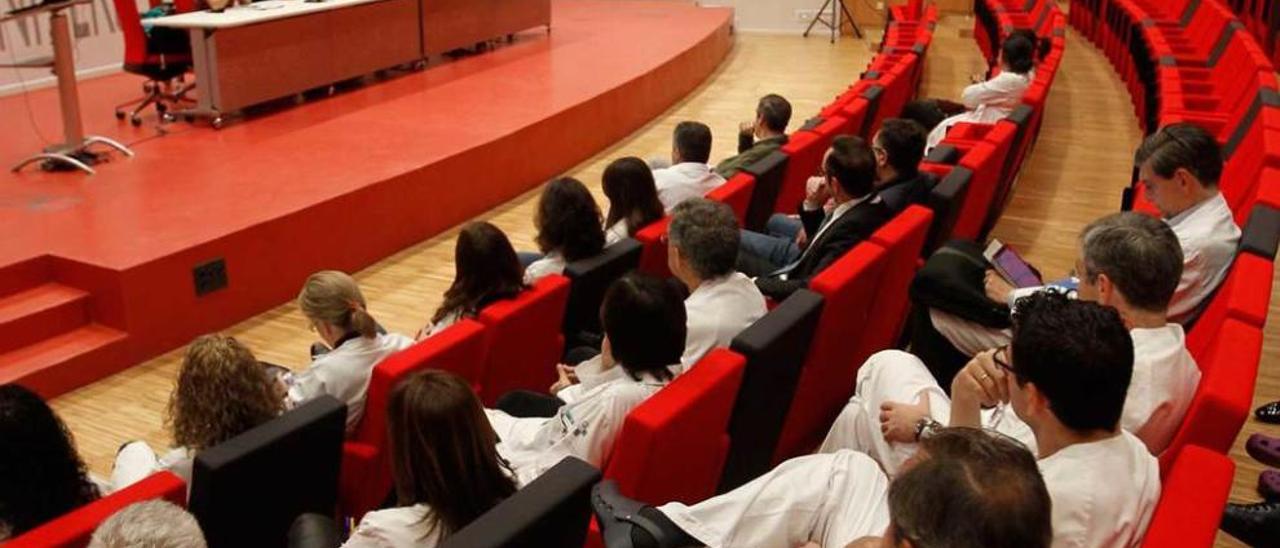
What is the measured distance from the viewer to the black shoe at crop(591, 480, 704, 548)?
1352 millimetres

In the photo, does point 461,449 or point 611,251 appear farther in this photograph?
point 611,251

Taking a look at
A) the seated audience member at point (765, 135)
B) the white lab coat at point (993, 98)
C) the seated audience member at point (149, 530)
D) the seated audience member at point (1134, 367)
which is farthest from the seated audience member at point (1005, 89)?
the seated audience member at point (149, 530)

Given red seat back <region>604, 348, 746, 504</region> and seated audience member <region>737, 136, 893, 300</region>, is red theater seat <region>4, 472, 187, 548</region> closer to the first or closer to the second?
red seat back <region>604, 348, 746, 504</region>

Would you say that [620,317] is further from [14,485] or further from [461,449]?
[14,485]

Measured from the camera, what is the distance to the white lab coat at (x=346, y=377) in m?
2.21

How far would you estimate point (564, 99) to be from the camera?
5742 mm

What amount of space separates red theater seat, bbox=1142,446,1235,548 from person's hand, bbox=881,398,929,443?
1.32 feet

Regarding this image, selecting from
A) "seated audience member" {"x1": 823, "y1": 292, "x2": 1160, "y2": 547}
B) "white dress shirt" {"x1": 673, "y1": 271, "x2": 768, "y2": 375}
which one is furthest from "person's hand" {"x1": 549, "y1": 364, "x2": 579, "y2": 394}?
"seated audience member" {"x1": 823, "y1": 292, "x2": 1160, "y2": 547}

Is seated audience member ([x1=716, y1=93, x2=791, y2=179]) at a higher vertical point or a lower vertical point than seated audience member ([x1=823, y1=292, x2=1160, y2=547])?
lower

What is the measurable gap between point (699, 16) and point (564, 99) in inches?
160

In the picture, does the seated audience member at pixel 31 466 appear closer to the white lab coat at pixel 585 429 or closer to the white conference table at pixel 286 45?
the white lab coat at pixel 585 429

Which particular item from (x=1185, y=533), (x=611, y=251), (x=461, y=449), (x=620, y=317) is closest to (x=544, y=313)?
(x=611, y=251)

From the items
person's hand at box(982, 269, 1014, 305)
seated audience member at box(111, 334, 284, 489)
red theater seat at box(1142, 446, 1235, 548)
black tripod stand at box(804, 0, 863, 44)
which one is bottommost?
black tripod stand at box(804, 0, 863, 44)

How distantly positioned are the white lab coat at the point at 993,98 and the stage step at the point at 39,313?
3167mm
